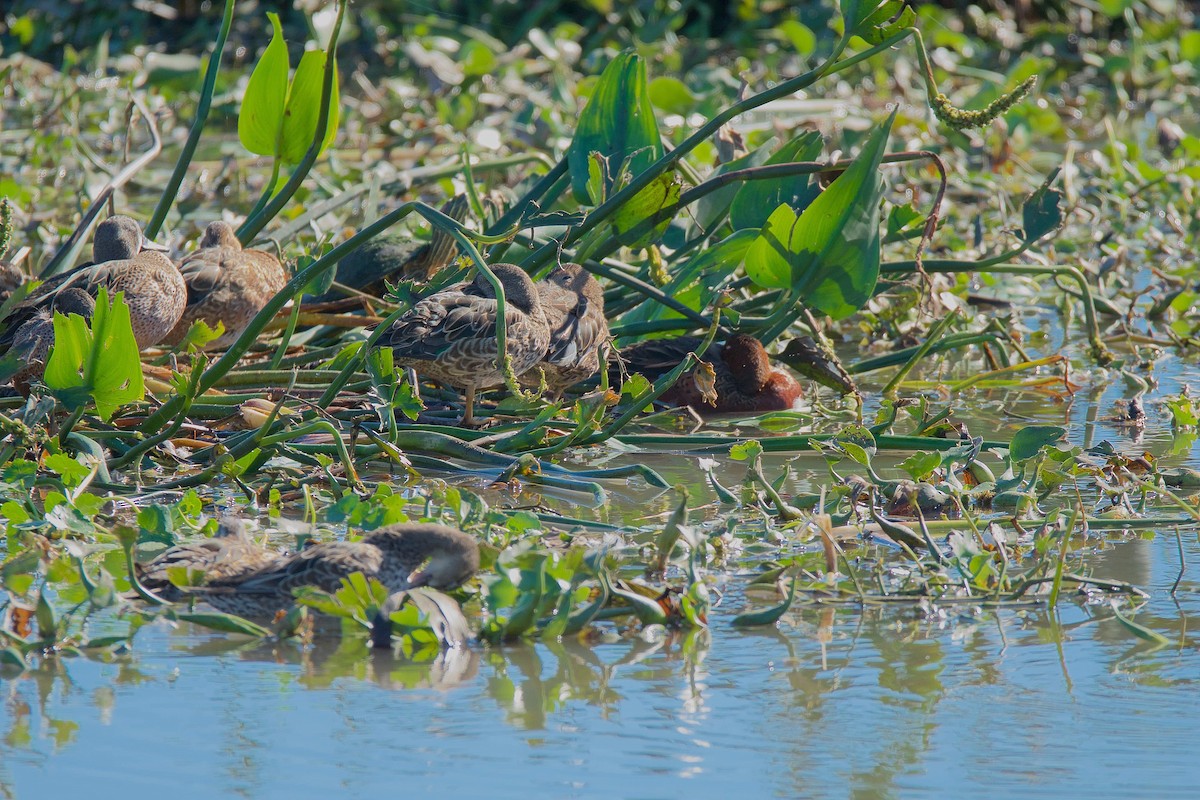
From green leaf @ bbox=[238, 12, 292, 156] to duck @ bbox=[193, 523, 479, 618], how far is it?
178 cm

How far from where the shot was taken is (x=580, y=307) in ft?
17.0

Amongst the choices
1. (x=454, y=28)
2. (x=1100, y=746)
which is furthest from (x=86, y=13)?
(x=1100, y=746)

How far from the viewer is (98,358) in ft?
12.2

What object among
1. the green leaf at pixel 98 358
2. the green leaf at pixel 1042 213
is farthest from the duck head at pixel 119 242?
the green leaf at pixel 1042 213

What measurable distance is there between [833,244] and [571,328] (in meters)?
1.04

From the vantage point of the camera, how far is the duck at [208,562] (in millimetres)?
3135

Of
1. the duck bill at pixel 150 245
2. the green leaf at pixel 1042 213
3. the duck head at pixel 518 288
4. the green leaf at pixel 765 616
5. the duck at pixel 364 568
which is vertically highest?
the green leaf at pixel 1042 213

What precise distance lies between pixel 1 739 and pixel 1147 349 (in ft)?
15.9

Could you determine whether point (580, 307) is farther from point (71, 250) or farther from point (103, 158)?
point (103, 158)

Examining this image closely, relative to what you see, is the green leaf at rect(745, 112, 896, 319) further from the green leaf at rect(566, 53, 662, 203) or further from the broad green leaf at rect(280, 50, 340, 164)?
the broad green leaf at rect(280, 50, 340, 164)

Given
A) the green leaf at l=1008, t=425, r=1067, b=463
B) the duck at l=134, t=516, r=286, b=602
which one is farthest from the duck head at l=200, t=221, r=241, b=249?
the green leaf at l=1008, t=425, r=1067, b=463

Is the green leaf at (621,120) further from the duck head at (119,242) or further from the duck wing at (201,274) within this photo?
the duck head at (119,242)

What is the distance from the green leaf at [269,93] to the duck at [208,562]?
1617mm

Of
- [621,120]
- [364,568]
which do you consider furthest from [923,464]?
[621,120]
